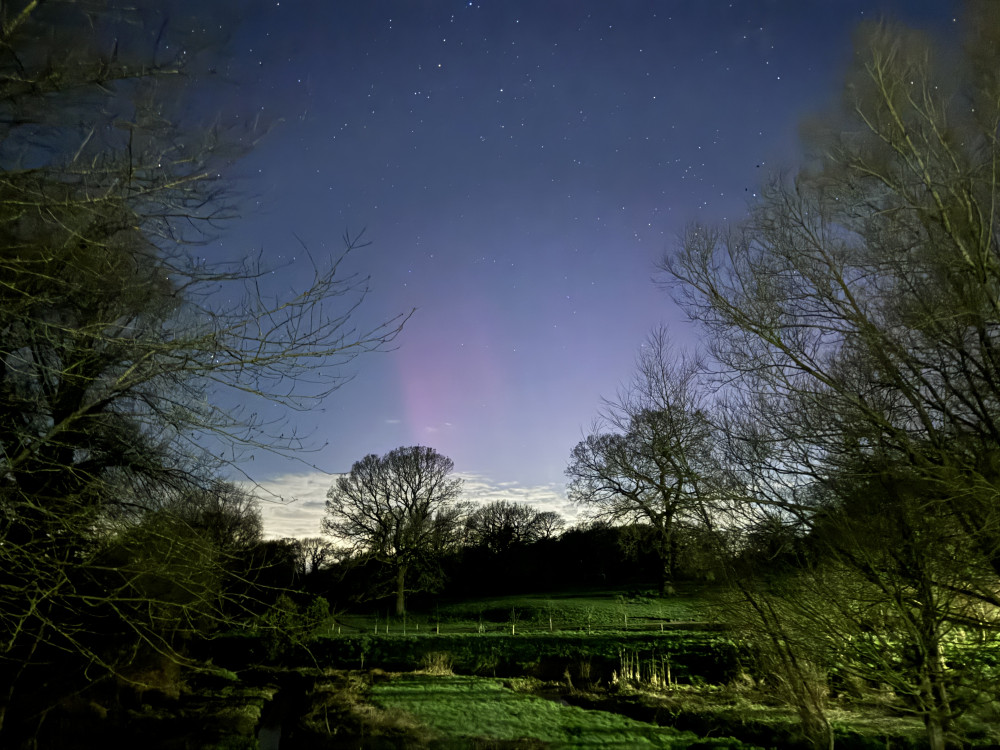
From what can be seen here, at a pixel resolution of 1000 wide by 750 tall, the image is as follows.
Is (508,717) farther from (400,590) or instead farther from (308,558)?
(400,590)

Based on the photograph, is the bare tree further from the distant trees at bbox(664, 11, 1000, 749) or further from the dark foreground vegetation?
the distant trees at bbox(664, 11, 1000, 749)

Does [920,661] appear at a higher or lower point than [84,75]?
lower

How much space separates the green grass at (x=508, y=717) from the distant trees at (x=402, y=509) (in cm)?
1441

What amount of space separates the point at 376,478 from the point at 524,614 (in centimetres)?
1264

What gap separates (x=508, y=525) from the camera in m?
52.3

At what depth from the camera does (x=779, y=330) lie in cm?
637

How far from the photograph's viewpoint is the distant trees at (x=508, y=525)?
165ft

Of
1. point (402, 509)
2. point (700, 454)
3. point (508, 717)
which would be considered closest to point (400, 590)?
point (402, 509)

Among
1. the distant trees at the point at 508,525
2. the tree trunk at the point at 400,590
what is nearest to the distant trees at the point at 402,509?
the tree trunk at the point at 400,590

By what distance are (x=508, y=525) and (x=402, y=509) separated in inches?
712

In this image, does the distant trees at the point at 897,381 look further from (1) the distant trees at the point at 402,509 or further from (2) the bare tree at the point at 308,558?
(1) the distant trees at the point at 402,509

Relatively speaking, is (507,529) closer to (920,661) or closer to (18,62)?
(920,661)

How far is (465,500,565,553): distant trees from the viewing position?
50.3 m

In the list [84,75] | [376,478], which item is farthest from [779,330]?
[376,478]
